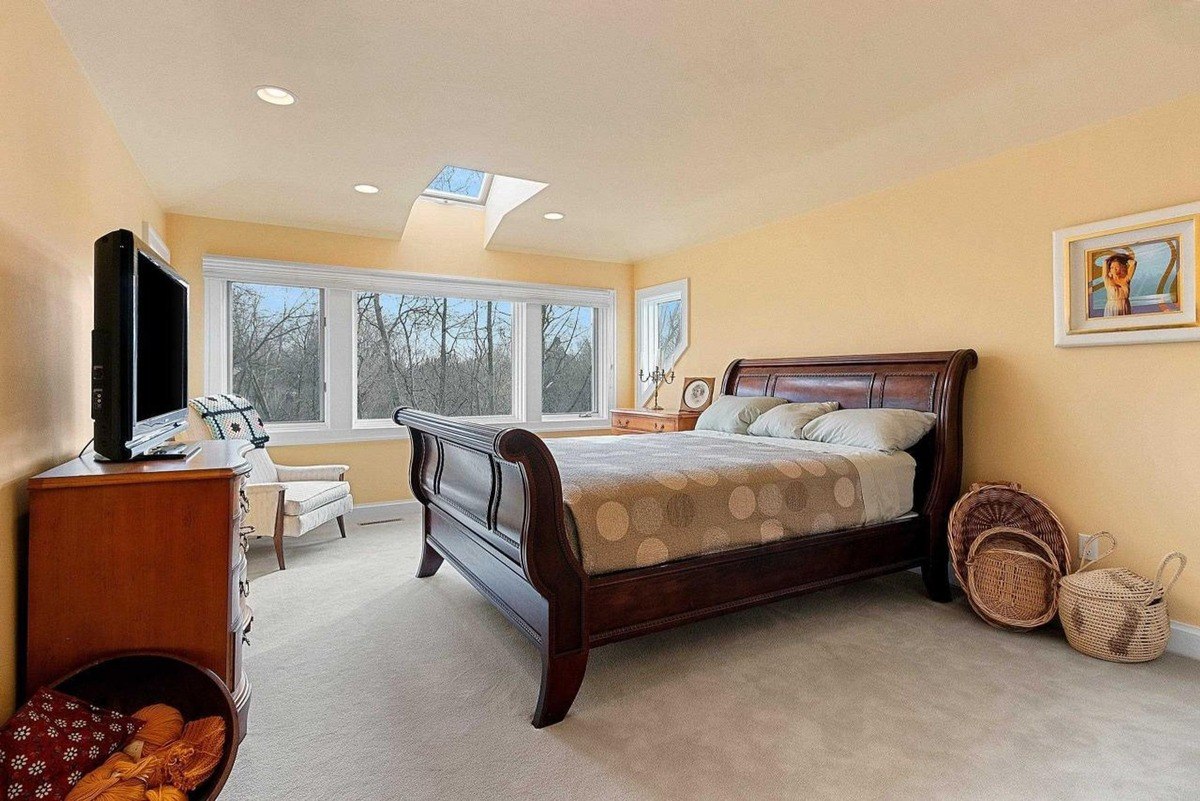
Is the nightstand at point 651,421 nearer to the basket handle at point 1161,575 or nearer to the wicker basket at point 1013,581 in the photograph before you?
the wicker basket at point 1013,581

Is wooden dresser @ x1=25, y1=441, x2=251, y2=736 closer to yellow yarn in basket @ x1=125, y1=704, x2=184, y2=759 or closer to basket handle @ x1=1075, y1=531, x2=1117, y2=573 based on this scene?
yellow yarn in basket @ x1=125, y1=704, x2=184, y2=759

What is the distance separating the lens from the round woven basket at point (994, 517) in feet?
9.41

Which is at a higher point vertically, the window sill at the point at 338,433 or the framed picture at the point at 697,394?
the framed picture at the point at 697,394

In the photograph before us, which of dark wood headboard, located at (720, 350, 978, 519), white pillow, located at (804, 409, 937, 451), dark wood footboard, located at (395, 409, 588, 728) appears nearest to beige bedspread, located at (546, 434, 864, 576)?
dark wood footboard, located at (395, 409, 588, 728)

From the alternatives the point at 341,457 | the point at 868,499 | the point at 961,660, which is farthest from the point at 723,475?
the point at 341,457

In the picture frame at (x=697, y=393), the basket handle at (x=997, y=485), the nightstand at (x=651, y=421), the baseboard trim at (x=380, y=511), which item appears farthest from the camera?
the picture frame at (x=697, y=393)

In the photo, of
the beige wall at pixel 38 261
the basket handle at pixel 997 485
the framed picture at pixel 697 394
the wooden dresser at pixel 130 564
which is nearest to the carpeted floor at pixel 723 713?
the wooden dresser at pixel 130 564

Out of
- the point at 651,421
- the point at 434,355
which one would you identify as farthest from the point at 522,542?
the point at 434,355

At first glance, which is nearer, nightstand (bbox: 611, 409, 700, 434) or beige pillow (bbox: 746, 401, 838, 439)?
beige pillow (bbox: 746, 401, 838, 439)

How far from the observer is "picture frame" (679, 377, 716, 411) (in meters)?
4.97

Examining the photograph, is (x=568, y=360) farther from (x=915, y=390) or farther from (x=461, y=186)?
(x=915, y=390)

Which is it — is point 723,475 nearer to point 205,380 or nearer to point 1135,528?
point 1135,528

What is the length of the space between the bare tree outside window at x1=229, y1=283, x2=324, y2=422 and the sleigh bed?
1.78m

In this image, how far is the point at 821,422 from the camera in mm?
3365
